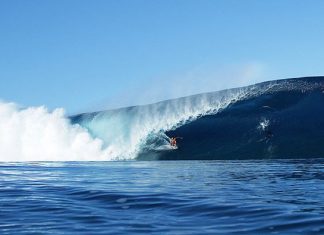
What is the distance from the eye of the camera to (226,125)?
40750 mm

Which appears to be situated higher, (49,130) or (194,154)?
(49,130)

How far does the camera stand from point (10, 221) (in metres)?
7.56

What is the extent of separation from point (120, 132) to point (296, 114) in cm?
1449

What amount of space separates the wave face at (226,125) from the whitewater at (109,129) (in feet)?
0.28

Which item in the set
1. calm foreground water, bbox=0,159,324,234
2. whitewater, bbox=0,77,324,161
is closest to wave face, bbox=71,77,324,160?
whitewater, bbox=0,77,324,161

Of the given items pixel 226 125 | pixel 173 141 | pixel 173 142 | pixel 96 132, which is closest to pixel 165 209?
pixel 173 142

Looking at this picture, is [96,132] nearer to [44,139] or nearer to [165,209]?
[44,139]

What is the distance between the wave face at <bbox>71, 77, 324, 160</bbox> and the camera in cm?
3672

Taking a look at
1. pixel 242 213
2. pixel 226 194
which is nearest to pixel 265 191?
pixel 226 194

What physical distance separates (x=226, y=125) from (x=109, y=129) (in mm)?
11576

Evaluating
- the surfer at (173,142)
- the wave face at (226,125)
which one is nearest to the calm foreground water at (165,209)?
the wave face at (226,125)

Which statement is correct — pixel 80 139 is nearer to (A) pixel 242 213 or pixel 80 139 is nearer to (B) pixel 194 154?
(B) pixel 194 154

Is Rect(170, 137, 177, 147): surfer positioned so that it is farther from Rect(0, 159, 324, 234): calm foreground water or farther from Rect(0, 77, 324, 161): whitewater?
Rect(0, 159, 324, 234): calm foreground water

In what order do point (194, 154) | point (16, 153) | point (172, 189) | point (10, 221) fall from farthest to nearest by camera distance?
point (16, 153), point (194, 154), point (172, 189), point (10, 221)
